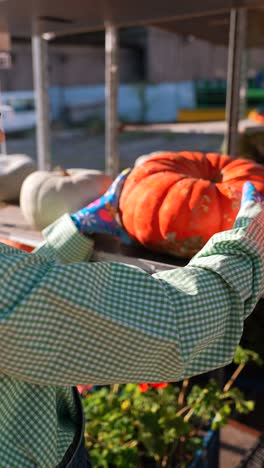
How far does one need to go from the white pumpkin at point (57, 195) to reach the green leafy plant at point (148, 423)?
57 centimetres

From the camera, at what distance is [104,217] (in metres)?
1.19

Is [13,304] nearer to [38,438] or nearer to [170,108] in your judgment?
[38,438]

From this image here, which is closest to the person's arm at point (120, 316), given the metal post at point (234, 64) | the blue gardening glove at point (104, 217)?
the blue gardening glove at point (104, 217)

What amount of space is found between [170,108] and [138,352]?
15401 mm

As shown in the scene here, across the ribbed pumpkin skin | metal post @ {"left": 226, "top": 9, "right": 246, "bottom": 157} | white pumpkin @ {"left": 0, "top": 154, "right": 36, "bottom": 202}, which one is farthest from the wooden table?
metal post @ {"left": 226, "top": 9, "right": 246, "bottom": 157}

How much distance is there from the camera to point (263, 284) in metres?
0.79

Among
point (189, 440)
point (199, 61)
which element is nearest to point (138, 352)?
point (189, 440)

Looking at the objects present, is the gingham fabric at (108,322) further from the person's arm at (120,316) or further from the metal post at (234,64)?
the metal post at (234,64)

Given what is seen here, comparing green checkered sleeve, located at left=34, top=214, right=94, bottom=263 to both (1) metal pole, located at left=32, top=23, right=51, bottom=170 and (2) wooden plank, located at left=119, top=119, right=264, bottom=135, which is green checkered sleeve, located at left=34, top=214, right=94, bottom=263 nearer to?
(1) metal pole, located at left=32, top=23, right=51, bottom=170

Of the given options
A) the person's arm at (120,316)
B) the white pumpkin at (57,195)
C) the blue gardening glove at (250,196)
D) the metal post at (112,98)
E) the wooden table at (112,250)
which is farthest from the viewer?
the metal post at (112,98)

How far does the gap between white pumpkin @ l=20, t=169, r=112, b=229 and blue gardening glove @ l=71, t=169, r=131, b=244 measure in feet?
0.54

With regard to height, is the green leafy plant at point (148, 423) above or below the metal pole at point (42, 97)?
below

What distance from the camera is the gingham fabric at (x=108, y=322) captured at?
66 cm

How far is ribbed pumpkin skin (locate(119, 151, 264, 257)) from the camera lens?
1.11 m
